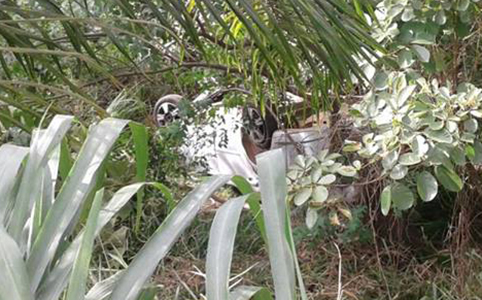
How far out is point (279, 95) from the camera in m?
3.10

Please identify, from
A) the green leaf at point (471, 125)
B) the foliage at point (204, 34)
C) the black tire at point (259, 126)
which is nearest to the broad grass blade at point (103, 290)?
the foliage at point (204, 34)

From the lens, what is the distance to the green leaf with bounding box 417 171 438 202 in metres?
2.12

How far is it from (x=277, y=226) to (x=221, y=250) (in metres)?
0.05

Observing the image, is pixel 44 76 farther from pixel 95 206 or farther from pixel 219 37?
pixel 95 206

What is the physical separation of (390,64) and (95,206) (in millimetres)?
1608

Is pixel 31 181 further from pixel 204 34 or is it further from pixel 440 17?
pixel 204 34

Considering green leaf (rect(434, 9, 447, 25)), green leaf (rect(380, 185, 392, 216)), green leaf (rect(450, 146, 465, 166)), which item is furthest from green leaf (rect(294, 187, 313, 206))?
green leaf (rect(434, 9, 447, 25))

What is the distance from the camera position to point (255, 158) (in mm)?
735

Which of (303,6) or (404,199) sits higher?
(303,6)

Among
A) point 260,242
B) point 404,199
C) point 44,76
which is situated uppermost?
point 44,76

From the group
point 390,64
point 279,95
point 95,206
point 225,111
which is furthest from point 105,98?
point 95,206

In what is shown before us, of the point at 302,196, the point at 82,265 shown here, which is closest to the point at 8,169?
the point at 82,265

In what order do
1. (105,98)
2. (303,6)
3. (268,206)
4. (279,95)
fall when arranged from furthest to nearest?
(105,98) < (279,95) < (303,6) < (268,206)

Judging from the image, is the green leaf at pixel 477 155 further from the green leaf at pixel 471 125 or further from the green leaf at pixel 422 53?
the green leaf at pixel 422 53
